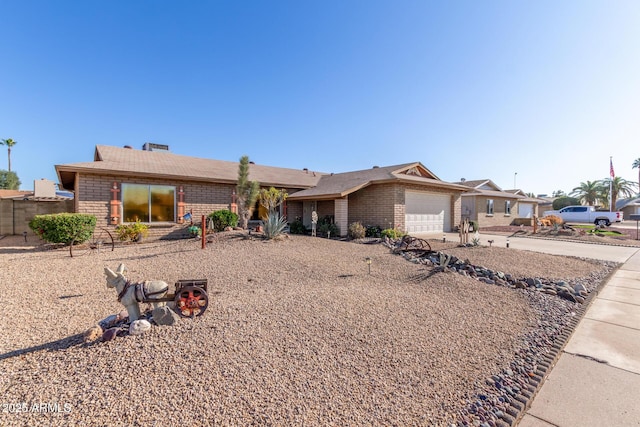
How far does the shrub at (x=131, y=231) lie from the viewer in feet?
34.5

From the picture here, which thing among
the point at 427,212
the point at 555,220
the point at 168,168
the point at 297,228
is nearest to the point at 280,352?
the point at 297,228

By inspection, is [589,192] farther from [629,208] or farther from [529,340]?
[529,340]

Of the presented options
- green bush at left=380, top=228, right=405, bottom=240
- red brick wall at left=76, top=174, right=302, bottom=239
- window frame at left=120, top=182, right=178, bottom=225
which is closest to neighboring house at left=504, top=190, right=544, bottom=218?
green bush at left=380, top=228, right=405, bottom=240

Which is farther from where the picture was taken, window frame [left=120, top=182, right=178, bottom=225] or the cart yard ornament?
window frame [left=120, top=182, right=178, bottom=225]

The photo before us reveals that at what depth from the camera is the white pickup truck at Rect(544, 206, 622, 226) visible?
2371 cm

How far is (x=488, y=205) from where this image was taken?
23.0 m

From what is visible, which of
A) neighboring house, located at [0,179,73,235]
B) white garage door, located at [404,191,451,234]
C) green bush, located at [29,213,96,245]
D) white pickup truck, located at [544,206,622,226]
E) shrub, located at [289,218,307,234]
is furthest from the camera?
white pickup truck, located at [544,206,622,226]

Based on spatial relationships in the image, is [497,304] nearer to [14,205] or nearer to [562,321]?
[562,321]

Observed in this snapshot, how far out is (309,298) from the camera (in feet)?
14.8

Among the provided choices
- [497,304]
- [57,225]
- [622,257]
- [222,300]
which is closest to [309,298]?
[222,300]

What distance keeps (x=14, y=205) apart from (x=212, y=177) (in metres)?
10.6

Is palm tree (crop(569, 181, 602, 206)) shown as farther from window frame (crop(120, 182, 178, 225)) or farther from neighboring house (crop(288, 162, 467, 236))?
window frame (crop(120, 182, 178, 225))

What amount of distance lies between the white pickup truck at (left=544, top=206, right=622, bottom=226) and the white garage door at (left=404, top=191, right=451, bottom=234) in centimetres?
1913

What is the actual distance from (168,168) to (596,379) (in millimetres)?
14713
